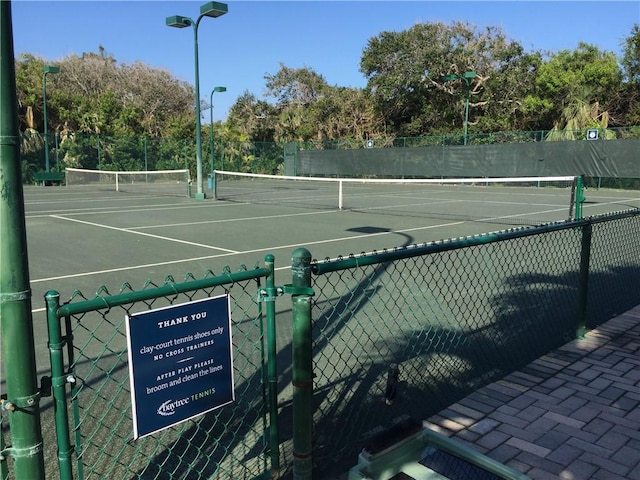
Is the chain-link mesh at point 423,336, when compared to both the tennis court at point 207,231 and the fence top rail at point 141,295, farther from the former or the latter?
A: the tennis court at point 207,231

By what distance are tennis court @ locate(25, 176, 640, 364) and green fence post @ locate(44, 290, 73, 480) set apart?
258 centimetres

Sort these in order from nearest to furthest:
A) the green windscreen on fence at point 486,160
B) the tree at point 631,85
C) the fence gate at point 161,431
→ the fence gate at point 161,431, the green windscreen on fence at point 486,160, the tree at point 631,85

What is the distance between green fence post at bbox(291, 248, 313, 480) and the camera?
8.45ft

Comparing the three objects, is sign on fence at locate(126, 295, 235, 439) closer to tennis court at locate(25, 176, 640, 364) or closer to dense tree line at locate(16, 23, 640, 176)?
tennis court at locate(25, 176, 640, 364)

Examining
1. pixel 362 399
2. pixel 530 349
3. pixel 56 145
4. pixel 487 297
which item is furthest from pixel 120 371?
pixel 56 145

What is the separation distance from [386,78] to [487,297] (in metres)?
38.6

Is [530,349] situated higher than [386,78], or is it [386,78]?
[386,78]

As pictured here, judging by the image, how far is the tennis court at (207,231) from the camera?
8.05 m

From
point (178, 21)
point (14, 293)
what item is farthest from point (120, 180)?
point (14, 293)

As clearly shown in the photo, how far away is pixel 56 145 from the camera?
33.2m

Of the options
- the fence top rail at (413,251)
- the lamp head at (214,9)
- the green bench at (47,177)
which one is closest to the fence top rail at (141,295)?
the fence top rail at (413,251)

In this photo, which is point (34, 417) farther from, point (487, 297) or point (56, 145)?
point (56, 145)

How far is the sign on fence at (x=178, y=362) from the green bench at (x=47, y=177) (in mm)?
31324

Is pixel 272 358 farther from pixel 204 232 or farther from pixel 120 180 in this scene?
pixel 120 180
